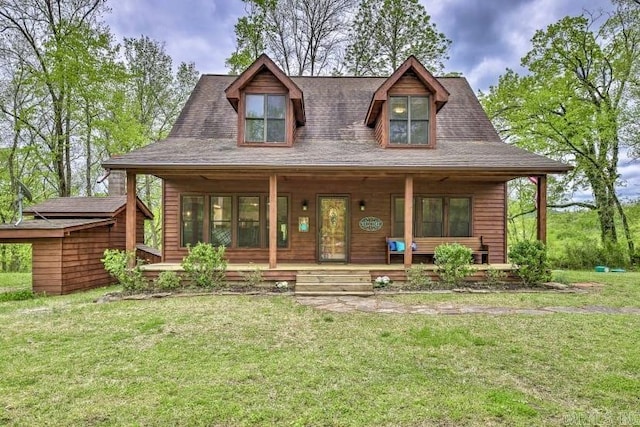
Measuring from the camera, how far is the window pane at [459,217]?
33.9 ft

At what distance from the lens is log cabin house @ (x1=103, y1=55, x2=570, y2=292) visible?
9500mm

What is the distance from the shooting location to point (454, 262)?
25.9 feet

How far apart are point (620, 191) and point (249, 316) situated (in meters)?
17.2

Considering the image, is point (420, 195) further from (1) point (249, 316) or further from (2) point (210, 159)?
(1) point (249, 316)

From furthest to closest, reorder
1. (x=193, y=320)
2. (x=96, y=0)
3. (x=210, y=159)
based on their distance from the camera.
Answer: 1. (x=96, y=0)
2. (x=210, y=159)
3. (x=193, y=320)

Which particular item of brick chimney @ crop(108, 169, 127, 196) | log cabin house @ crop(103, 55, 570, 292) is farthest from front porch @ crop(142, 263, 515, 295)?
brick chimney @ crop(108, 169, 127, 196)

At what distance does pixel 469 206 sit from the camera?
34.1ft

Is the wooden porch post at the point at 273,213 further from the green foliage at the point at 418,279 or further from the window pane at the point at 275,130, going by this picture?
the green foliage at the point at 418,279

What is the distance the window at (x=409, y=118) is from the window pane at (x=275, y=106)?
2901mm

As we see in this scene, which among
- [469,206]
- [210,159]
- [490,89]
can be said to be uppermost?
[490,89]

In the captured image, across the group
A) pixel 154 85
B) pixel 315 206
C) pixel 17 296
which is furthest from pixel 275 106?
pixel 154 85

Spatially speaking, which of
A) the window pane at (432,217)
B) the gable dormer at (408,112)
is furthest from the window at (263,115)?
the window pane at (432,217)

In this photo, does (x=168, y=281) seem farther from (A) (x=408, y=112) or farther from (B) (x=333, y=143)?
(A) (x=408, y=112)

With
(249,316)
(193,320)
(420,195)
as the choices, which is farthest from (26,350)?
(420,195)
